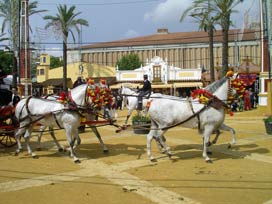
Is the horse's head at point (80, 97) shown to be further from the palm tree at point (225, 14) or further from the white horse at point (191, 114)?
the palm tree at point (225, 14)

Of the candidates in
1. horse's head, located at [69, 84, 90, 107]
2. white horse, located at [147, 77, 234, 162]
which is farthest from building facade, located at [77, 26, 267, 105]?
horse's head, located at [69, 84, 90, 107]

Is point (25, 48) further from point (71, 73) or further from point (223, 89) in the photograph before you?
point (71, 73)

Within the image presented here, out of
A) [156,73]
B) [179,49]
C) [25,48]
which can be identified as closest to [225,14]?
[25,48]

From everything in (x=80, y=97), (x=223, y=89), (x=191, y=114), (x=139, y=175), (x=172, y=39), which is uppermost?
(x=172, y=39)

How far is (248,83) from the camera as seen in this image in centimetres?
1083

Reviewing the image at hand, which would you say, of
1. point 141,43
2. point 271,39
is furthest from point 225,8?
point 141,43

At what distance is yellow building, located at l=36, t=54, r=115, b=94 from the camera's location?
55406 millimetres

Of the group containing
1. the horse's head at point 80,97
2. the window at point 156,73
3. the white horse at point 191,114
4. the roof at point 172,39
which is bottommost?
the white horse at point 191,114

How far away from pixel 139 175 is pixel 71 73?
49667 millimetres

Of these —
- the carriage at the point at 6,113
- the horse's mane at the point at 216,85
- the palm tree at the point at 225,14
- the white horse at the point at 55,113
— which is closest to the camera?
the white horse at the point at 55,113

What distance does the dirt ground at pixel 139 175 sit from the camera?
23.2ft

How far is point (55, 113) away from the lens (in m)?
10.7

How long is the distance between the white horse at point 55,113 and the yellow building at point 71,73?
139 feet

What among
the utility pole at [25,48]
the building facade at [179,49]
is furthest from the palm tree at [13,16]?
the building facade at [179,49]
